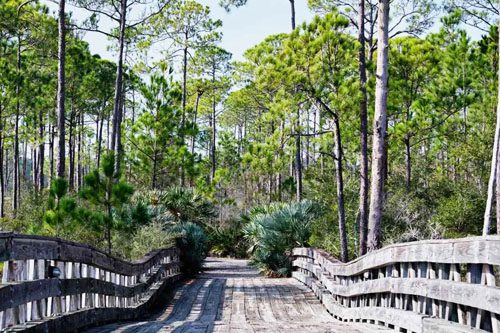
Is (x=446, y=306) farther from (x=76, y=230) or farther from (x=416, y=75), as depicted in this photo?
(x=416, y=75)

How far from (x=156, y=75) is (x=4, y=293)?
70.1ft

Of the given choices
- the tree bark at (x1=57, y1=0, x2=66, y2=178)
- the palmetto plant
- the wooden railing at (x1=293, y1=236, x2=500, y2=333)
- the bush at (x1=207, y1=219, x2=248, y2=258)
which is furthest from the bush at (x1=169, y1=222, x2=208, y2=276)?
the bush at (x1=207, y1=219, x2=248, y2=258)

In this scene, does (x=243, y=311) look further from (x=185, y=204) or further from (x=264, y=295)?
(x=185, y=204)

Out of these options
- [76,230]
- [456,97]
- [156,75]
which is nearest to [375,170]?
[76,230]

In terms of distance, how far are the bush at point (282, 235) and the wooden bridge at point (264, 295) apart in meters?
3.50

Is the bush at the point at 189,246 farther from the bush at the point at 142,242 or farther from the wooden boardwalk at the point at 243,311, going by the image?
the wooden boardwalk at the point at 243,311

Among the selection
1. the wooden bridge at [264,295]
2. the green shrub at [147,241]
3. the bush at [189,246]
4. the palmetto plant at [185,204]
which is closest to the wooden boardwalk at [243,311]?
the wooden bridge at [264,295]

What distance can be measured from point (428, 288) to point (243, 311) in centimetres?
511

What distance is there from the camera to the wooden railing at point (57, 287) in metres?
4.49

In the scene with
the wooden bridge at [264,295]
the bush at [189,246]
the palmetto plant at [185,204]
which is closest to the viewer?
the wooden bridge at [264,295]

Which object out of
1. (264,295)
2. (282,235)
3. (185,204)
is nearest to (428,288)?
(264,295)

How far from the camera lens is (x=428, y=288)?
5.09 meters

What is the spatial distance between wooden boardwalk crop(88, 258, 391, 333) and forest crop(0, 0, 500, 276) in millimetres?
1619

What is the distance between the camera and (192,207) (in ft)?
73.6
